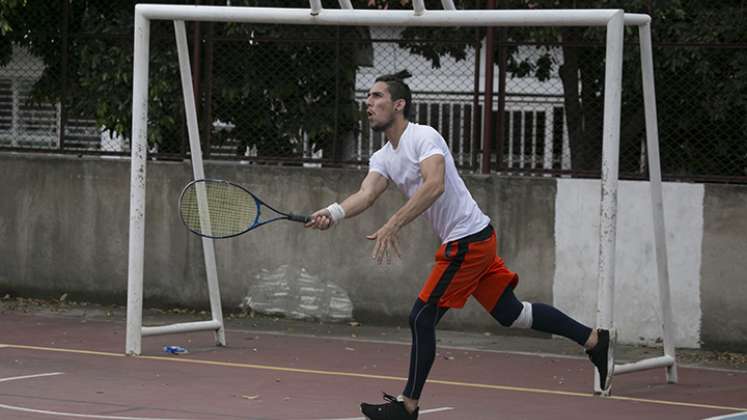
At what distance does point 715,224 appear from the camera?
39.3 ft

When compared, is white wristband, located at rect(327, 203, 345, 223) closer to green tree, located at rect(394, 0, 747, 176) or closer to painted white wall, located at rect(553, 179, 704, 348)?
painted white wall, located at rect(553, 179, 704, 348)

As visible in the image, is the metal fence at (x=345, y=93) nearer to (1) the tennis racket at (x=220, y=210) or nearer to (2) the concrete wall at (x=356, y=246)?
(2) the concrete wall at (x=356, y=246)

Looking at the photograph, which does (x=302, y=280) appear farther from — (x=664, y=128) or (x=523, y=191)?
(x=664, y=128)

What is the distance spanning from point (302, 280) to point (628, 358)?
3237mm

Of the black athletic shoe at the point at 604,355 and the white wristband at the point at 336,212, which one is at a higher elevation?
the white wristband at the point at 336,212

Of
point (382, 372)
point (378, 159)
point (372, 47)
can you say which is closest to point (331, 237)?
point (372, 47)

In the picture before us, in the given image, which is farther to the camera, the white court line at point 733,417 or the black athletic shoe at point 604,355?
the black athletic shoe at point 604,355

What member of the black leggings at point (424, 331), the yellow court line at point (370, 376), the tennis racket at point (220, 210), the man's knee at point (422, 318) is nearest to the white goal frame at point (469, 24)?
the yellow court line at point (370, 376)

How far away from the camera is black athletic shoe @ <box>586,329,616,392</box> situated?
9.38 metres

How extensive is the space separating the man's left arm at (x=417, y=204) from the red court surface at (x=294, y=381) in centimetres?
116

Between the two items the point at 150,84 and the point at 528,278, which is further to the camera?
the point at 150,84

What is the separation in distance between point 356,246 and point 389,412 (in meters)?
5.12

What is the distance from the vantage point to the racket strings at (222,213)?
981 cm

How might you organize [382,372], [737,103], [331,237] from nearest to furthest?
1. [382,372]
2. [737,103]
3. [331,237]
